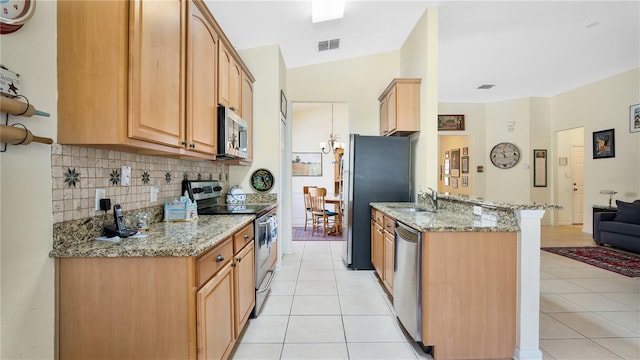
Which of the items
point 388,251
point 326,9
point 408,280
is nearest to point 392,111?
point 326,9

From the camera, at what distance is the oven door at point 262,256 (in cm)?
238

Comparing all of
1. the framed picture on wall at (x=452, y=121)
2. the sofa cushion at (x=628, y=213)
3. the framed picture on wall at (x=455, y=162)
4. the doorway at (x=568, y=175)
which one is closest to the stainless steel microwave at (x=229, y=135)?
the framed picture on wall at (x=452, y=121)

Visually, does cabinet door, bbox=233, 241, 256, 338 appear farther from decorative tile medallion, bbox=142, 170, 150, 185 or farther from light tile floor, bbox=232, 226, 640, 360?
decorative tile medallion, bbox=142, 170, 150, 185

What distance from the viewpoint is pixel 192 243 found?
1.34 metres

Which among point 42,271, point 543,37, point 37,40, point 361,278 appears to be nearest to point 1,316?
point 42,271

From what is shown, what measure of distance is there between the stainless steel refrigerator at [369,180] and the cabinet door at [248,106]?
124 cm

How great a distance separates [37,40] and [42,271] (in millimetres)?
Answer: 971

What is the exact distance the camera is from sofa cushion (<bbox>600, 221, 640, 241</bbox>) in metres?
4.09

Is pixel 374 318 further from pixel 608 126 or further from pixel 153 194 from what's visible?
pixel 608 126

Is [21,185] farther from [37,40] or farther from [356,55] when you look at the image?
[356,55]

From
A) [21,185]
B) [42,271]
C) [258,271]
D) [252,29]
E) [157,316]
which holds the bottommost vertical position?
[258,271]

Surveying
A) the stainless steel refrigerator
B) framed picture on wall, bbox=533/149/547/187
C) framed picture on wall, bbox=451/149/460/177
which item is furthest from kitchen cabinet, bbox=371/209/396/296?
framed picture on wall, bbox=533/149/547/187

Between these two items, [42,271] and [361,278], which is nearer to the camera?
[42,271]

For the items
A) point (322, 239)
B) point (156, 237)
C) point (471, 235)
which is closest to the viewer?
point (156, 237)
